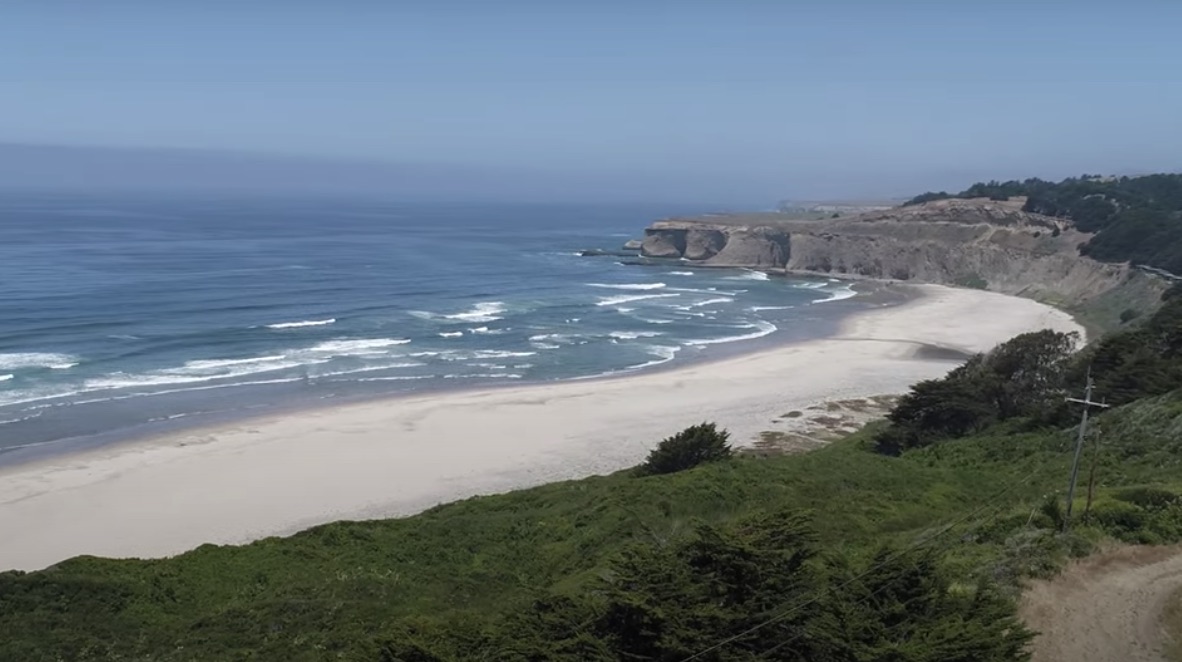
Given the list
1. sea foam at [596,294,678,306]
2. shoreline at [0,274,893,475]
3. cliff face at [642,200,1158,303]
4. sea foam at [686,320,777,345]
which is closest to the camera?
shoreline at [0,274,893,475]

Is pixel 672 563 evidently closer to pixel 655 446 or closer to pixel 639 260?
pixel 655 446

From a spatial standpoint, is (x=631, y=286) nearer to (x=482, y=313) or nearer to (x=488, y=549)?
(x=482, y=313)

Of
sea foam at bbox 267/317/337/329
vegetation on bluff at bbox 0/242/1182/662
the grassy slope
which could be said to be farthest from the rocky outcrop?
the grassy slope

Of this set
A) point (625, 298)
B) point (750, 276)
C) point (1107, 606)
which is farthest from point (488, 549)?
point (750, 276)

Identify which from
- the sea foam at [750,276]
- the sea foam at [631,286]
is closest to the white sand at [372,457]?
the sea foam at [631,286]

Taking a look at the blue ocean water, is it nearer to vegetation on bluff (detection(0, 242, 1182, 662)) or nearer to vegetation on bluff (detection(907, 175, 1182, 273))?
vegetation on bluff (detection(0, 242, 1182, 662))

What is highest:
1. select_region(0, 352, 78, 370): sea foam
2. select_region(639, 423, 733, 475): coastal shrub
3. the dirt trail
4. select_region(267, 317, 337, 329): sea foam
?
the dirt trail

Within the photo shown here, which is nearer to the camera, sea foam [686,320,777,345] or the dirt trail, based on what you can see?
the dirt trail

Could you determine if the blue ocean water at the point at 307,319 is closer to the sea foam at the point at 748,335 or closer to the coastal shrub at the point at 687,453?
the sea foam at the point at 748,335
